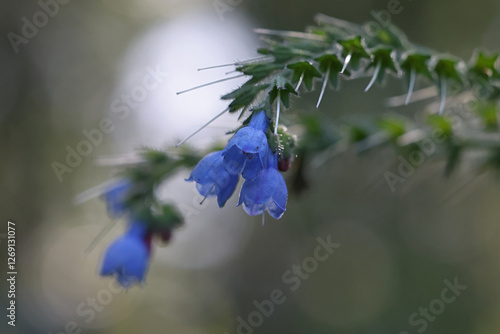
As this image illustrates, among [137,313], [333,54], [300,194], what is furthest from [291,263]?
[333,54]

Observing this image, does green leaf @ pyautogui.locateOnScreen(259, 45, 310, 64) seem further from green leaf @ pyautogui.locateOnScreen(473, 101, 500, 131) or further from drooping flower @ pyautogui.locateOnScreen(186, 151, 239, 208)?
green leaf @ pyautogui.locateOnScreen(473, 101, 500, 131)

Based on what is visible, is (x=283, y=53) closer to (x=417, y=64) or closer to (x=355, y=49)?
(x=355, y=49)

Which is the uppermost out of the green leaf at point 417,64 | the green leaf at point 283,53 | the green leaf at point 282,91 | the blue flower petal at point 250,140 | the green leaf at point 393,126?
the green leaf at point 417,64

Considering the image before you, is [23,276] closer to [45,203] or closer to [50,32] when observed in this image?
[45,203]

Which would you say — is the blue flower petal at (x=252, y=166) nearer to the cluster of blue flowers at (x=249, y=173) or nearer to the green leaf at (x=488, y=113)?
the cluster of blue flowers at (x=249, y=173)
